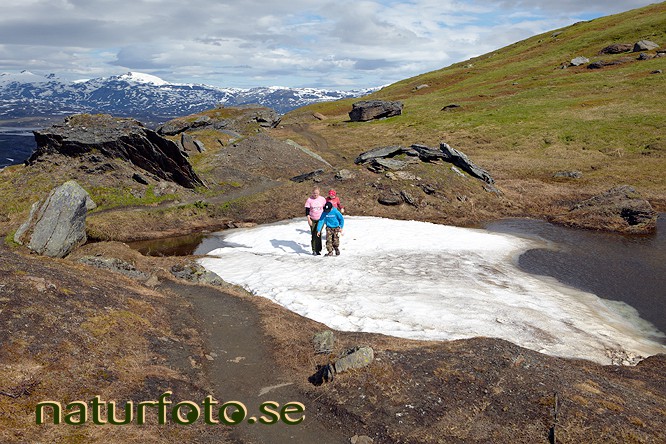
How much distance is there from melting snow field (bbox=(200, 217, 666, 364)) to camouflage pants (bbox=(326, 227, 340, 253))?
0.87 m

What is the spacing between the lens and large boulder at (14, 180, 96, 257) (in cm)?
2334

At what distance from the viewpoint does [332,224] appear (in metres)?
25.6

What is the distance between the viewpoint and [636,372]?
1381 cm

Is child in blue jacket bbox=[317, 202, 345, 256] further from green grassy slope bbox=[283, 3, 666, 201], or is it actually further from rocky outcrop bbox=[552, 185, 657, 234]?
green grassy slope bbox=[283, 3, 666, 201]

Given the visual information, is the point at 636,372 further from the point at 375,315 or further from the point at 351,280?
the point at 351,280

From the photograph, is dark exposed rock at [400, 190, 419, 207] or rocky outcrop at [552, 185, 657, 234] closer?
rocky outcrop at [552, 185, 657, 234]

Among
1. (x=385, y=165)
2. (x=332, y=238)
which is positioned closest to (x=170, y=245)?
(x=332, y=238)

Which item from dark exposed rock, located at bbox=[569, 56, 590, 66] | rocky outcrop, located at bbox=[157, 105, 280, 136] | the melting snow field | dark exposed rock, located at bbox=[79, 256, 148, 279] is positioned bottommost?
the melting snow field

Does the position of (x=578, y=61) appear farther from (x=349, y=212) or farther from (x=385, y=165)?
(x=349, y=212)

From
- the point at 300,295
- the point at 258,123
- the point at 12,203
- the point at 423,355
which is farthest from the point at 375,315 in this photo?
the point at 258,123

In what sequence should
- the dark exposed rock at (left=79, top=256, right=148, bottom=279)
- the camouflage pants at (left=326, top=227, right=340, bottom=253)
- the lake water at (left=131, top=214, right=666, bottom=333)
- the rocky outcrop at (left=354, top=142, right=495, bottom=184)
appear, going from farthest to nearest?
the rocky outcrop at (left=354, top=142, right=495, bottom=184) < the camouflage pants at (left=326, top=227, right=340, bottom=253) < the lake water at (left=131, top=214, right=666, bottom=333) < the dark exposed rock at (left=79, top=256, right=148, bottom=279)

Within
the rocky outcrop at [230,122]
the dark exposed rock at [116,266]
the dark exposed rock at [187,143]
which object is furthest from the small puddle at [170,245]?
the rocky outcrop at [230,122]

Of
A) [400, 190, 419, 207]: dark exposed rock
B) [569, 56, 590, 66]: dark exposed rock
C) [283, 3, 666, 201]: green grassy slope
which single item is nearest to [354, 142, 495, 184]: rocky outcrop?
[400, 190, 419, 207]: dark exposed rock

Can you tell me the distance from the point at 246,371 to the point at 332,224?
13.6 m
